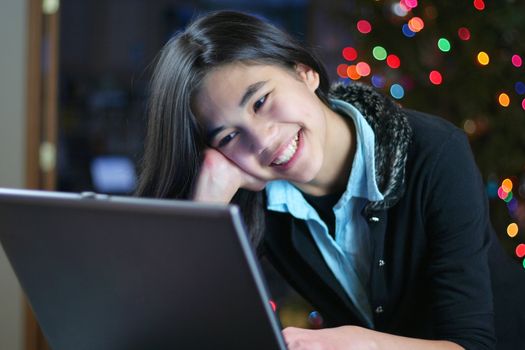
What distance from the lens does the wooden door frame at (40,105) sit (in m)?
Result: 2.89

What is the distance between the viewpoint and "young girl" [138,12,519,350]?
114 cm

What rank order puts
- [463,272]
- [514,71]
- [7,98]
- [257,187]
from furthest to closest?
[7,98] < [514,71] < [257,187] < [463,272]

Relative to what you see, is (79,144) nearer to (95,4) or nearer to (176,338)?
(95,4)

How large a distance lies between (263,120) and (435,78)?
1453 millimetres

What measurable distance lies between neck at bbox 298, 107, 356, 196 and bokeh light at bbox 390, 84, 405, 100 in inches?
48.5

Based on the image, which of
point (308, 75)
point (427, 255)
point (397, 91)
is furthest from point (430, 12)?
point (427, 255)

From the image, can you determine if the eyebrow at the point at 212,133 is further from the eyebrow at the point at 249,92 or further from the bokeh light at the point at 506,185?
the bokeh light at the point at 506,185

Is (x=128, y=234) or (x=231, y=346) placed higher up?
(x=128, y=234)

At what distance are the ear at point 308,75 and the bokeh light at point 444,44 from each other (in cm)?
124

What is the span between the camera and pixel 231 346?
77 cm

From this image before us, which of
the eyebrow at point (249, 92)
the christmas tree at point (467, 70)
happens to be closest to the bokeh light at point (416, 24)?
the christmas tree at point (467, 70)

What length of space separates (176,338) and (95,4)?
10.2ft

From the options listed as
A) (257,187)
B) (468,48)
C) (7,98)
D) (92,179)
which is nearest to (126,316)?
(257,187)

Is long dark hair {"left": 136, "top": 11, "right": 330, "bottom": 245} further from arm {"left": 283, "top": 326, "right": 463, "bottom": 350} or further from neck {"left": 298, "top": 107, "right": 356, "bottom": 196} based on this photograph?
arm {"left": 283, "top": 326, "right": 463, "bottom": 350}
